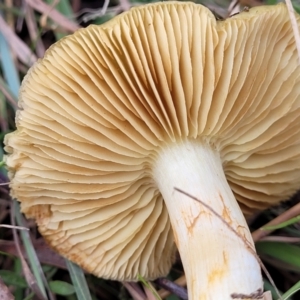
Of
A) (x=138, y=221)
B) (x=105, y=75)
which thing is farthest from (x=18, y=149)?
(x=138, y=221)

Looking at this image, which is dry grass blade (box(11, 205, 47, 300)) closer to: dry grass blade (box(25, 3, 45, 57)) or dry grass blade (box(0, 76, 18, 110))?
dry grass blade (box(0, 76, 18, 110))

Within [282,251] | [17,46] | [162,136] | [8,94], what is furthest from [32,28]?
[282,251]

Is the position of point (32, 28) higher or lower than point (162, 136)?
higher

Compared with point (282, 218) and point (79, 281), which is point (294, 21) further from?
point (79, 281)

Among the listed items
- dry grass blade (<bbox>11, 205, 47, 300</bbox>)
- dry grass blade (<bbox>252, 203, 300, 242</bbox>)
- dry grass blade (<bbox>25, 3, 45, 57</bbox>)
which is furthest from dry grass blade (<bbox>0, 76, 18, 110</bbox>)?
dry grass blade (<bbox>252, 203, 300, 242</bbox>)

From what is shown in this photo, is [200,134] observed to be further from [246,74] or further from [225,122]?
[246,74]

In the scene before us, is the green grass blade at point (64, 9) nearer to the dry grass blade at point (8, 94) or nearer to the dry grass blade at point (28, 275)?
the dry grass blade at point (8, 94)

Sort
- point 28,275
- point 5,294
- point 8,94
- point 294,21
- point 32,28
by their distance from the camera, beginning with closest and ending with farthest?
point 294,21 < point 5,294 < point 28,275 < point 8,94 < point 32,28
